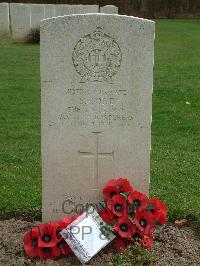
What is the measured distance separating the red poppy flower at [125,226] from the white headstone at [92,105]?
40 cm

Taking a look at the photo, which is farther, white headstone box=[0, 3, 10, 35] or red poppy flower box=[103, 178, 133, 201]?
white headstone box=[0, 3, 10, 35]

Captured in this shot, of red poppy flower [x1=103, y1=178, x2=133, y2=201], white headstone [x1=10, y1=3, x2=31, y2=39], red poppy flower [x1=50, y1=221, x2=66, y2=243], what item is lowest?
red poppy flower [x1=50, y1=221, x2=66, y2=243]

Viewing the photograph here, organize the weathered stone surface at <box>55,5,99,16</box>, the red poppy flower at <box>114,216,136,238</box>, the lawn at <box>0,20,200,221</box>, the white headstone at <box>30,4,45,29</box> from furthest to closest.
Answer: the weathered stone surface at <box>55,5,99,16</box> → the white headstone at <box>30,4,45,29</box> → the lawn at <box>0,20,200,221</box> → the red poppy flower at <box>114,216,136,238</box>

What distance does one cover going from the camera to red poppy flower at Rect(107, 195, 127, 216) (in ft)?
13.0


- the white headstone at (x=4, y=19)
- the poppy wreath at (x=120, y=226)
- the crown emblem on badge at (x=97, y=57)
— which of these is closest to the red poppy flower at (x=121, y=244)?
the poppy wreath at (x=120, y=226)

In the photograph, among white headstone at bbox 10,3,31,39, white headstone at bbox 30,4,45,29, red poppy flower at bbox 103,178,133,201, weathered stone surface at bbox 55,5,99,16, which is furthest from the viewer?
weathered stone surface at bbox 55,5,99,16

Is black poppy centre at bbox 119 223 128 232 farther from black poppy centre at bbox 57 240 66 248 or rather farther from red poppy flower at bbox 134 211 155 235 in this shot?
black poppy centre at bbox 57 240 66 248

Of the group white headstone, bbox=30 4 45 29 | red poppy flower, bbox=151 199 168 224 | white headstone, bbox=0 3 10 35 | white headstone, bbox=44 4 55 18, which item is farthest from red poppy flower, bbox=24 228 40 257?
white headstone, bbox=44 4 55 18

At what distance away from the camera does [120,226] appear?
154 inches

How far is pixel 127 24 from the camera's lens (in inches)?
153

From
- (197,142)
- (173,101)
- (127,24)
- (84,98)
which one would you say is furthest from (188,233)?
(173,101)

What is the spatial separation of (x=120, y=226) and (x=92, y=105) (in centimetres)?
86

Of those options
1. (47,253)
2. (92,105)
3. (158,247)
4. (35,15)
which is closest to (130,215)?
(158,247)

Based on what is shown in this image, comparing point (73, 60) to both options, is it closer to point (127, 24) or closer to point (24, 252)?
point (127, 24)
